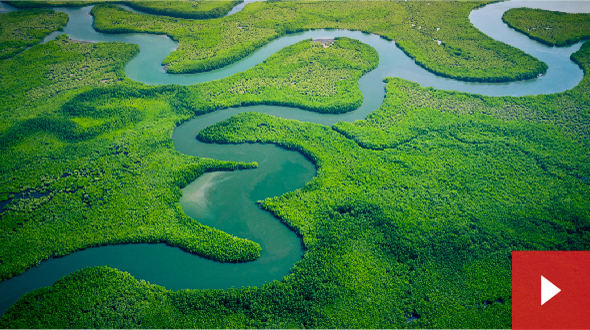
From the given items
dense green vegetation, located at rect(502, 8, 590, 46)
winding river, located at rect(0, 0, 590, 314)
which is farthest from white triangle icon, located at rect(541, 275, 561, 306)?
dense green vegetation, located at rect(502, 8, 590, 46)

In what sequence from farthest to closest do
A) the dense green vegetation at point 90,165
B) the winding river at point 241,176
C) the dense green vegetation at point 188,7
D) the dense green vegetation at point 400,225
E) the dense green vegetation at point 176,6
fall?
the dense green vegetation at point 176,6
the dense green vegetation at point 188,7
the dense green vegetation at point 90,165
the winding river at point 241,176
the dense green vegetation at point 400,225

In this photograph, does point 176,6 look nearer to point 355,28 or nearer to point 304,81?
point 355,28

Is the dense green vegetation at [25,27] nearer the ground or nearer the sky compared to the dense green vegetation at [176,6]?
nearer the ground

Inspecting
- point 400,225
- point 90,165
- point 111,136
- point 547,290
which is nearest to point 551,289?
point 547,290

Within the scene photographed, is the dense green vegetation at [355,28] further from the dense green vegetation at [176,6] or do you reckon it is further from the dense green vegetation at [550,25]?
the dense green vegetation at [550,25]

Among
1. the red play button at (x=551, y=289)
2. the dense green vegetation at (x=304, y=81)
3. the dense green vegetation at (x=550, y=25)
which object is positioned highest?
the dense green vegetation at (x=550, y=25)

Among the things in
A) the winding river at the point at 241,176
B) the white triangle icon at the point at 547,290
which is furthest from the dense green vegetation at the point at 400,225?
the white triangle icon at the point at 547,290

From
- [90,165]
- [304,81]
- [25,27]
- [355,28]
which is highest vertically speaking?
[355,28]

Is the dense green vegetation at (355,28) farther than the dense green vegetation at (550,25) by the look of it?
No

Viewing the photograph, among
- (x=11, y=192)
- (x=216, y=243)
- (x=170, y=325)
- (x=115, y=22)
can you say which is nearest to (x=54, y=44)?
(x=115, y=22)
